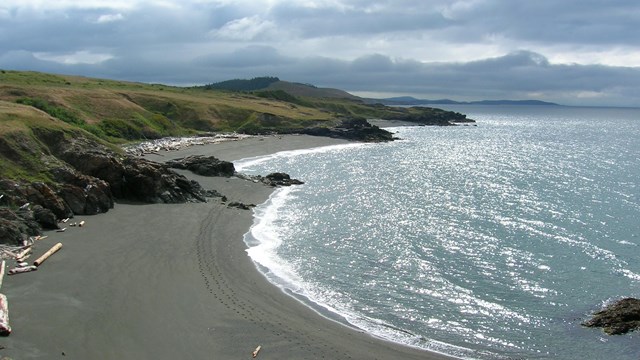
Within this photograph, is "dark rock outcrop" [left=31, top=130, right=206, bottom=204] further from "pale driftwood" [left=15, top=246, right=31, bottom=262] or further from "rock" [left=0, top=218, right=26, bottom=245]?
"pale driftwood" [left=15, top=246, right=31, bottom=262]

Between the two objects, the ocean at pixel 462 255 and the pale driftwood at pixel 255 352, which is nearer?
the pale driftwood at pixel 255 352

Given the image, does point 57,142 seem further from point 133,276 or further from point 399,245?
point 399,245

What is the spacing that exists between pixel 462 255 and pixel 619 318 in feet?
36.1

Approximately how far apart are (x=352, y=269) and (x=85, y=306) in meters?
14.4

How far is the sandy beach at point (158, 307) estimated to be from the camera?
→ 19.4 metres

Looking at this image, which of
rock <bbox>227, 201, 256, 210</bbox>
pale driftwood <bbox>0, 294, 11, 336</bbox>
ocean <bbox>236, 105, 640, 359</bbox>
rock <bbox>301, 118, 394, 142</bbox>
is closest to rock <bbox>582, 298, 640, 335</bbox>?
ocean <bbox>236, 105, 640, 359</bbox>

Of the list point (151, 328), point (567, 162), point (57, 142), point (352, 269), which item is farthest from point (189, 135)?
point (151, 328)

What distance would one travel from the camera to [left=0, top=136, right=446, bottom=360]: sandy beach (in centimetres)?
1942

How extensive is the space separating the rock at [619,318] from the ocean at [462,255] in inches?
25.4

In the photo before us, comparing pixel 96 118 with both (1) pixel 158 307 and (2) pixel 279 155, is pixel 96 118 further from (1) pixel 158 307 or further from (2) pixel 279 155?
(1) pixel 158 307

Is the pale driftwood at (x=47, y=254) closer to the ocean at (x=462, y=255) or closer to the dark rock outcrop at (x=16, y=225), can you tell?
the dark rock outcrop at (x=16, y=225)

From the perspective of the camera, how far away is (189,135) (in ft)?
334

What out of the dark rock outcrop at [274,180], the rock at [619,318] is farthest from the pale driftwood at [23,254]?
the dark rock outcrop at [274,180]

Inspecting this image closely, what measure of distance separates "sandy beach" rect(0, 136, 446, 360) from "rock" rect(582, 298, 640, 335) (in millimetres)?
8766
